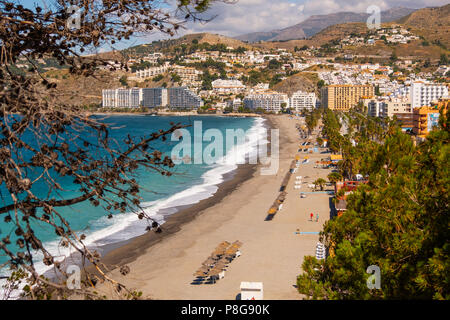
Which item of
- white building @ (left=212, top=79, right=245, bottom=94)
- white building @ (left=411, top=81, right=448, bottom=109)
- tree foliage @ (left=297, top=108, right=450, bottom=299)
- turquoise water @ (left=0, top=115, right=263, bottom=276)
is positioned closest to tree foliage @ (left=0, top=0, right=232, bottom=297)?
tree foliage @ (left=297, top=108, right=450, bottom=299)

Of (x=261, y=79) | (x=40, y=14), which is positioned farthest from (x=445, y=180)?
(x=261, y=79)

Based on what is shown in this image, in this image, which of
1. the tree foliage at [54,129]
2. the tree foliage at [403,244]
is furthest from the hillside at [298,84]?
the tree foliage at [54,129]

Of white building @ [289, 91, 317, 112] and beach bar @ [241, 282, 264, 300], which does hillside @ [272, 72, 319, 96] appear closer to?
white building @ [289, 91, 317, 112]

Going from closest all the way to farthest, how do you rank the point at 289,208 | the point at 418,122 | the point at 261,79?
the point at 289,208, the point at 418,122, the point at 261,79

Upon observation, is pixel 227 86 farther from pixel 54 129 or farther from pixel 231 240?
pixel 54 129
